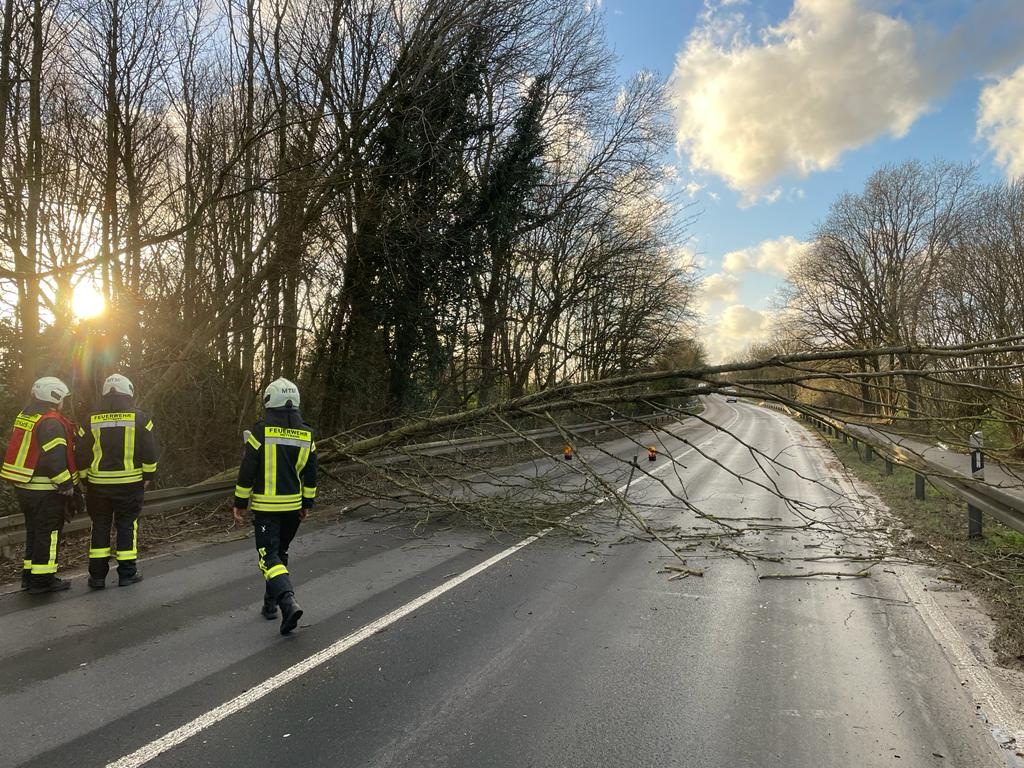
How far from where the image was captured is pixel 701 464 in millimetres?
16844

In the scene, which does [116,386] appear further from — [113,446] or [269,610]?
[269,610]

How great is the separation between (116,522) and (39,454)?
0.92 m

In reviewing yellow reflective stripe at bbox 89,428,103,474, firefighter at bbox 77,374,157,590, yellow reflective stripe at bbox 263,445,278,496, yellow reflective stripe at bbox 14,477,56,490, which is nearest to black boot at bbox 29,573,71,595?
firefighter at bbox 77,374,157,590

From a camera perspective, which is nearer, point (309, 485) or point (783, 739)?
point (783, 739)

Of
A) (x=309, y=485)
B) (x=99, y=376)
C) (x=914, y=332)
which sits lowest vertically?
(x=309, y=485)

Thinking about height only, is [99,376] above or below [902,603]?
above

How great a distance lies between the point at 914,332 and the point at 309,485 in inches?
1297

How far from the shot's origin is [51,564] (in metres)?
5.54

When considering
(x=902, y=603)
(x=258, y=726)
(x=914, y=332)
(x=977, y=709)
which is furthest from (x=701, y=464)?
(x=914, y=332)

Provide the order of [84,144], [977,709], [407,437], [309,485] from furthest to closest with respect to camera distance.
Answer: [84,144], [407,437], [309,485], [977,709]

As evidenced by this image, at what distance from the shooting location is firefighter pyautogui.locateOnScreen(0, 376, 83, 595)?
218 inches

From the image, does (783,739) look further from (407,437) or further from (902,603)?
(407,437)

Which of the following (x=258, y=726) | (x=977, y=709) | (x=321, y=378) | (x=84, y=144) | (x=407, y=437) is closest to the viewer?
(x=258, y=726)

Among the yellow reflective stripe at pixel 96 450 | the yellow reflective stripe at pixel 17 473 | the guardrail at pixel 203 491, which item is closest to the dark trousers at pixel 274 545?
the yellow reflective stripe at pixel 96 450
